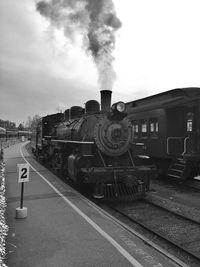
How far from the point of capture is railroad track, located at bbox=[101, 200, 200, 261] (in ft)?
19.1

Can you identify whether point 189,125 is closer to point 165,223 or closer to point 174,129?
point 174,129

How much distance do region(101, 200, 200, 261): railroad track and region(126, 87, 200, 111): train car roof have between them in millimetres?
4597

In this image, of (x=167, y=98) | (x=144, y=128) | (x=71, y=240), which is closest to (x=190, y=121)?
(x=167, y=98)

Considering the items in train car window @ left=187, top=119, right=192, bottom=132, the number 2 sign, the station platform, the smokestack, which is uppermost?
the smokestack

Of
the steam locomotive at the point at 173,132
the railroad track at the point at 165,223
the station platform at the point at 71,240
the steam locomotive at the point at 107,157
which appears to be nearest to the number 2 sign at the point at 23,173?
the station platform at the point at 71,240

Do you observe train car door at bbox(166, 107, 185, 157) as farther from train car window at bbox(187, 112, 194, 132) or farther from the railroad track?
the railroad track

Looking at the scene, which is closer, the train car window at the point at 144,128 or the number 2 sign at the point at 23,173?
the number 2 sign at the point at 23,173

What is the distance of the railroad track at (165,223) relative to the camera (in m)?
5.81

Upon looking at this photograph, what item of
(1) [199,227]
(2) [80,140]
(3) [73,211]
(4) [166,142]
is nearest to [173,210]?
(1) [199,227]

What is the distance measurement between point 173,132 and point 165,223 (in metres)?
5.72

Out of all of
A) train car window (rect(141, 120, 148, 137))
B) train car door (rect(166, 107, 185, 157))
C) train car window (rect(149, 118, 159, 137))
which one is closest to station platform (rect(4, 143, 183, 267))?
train car door (rect(166, 107, 185, 157))

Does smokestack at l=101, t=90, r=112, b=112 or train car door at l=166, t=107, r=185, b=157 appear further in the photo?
train car door at l=166, t=107, r=185, b=157

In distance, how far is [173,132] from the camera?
12258mm

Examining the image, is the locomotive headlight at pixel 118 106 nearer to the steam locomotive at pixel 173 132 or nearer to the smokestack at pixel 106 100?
the smokestack at pixel 106 100
